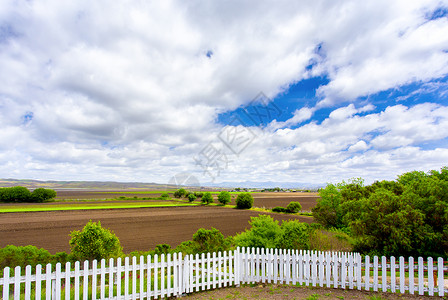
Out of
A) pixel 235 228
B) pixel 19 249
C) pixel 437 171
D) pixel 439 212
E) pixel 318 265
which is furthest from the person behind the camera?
pixel 235 228

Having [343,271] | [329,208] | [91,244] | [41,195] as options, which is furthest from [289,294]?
[41,195]

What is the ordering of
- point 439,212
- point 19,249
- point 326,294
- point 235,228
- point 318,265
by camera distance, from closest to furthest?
1. point 326,294
2. point 318,265
3. point 19,249
4. point 439,212
5. point 235,228

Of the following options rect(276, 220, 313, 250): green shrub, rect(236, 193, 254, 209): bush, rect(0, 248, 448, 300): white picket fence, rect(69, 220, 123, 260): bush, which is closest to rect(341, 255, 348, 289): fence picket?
rect(0, 248, 448, 300): white picket fence

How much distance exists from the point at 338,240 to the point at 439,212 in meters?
6.66

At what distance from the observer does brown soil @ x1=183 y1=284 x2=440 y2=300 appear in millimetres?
6270

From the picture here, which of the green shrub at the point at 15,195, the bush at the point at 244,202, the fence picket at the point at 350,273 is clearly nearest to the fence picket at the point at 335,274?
the fence picket at the point at 350,273

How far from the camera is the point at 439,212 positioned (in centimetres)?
1097

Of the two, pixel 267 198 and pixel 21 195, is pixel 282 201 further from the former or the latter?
pixel 21 195

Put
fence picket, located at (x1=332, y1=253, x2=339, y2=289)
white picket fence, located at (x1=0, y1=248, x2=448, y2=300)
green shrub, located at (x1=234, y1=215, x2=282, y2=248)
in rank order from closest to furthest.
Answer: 1. white picket fence, located at (x1=0, y1=248, x2=448, y2=300)
2. fence picket, located at (x1=332, y1=253, x2=339, y2=289)
3. green shrub, located at (x1=234, y1=215, x2=282, y2=248)

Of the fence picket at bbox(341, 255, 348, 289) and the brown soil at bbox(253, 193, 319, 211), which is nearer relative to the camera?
the fence picket at bbox(341, 255, 348, 289)

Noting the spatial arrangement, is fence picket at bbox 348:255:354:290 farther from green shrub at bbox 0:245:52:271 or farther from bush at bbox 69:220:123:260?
green shrub at bbox 0:245:52:271

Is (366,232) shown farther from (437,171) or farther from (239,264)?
(239,264)

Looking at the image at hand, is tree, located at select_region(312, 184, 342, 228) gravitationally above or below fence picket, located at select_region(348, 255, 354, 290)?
below

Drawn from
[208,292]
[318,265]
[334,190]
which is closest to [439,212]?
[318,265]
